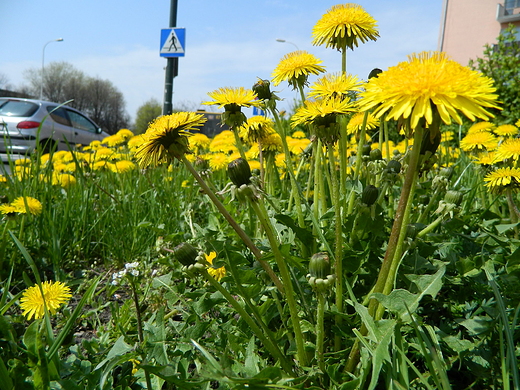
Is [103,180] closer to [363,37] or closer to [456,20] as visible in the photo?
[363,37]

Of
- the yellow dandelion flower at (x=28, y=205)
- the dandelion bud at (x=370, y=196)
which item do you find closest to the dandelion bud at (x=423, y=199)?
the dandelion bud at (x=370, y=196)

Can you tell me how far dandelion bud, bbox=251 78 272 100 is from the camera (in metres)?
1.41

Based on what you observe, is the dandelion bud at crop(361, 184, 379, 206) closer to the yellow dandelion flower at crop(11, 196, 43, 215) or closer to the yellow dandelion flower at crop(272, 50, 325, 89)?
the yellow dandelion flower at crop(272, 50, 325, 89)

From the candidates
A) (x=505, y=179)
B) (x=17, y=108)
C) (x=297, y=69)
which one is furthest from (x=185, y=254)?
(x=17, y=108)

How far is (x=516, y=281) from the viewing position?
1.15 meters

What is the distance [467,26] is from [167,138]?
2122 centimetres

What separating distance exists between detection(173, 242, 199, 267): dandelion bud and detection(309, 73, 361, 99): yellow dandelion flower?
609 millimetres

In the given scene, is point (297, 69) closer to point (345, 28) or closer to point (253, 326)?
point (345, 28)

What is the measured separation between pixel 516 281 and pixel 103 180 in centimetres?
298

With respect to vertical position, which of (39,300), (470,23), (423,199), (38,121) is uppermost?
(470,23)

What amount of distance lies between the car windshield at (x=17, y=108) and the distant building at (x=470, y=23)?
55.5ft

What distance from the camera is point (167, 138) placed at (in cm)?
101

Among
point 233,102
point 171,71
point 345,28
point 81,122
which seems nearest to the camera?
point 233,102

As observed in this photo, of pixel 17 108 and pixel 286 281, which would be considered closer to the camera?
pixel 286 281
